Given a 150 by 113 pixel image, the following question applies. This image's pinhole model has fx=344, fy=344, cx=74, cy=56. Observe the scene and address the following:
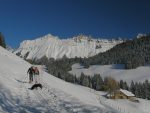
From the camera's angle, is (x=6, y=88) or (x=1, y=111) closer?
(x=1, y=111)

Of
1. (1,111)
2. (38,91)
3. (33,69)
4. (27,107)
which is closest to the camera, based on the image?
(1,111)

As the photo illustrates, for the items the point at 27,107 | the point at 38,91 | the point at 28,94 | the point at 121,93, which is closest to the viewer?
the point at 27,107

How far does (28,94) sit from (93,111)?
7394 mm

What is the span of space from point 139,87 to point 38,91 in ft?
535

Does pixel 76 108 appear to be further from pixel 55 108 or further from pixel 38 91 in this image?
pixel 38 91

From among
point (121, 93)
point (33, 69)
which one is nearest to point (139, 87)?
point (121, 93)

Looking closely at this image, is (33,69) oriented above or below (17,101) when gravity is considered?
above

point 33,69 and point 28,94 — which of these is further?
point 33,69

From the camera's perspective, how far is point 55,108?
25062 mm

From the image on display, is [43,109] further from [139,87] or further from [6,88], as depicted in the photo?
[139,87]

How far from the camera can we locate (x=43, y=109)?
79.2 ft

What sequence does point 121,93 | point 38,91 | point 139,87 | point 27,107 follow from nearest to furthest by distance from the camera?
point 27,107, point 38,91, point 121,93, point 139,87

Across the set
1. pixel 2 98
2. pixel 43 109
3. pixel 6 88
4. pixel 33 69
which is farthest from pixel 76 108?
pixel 33 69

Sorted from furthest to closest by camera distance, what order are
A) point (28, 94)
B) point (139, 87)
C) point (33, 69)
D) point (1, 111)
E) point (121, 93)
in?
point (139, 87) < point (121, 93) < point (33, 69) < point (28, 94) < point (1, 111)
